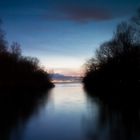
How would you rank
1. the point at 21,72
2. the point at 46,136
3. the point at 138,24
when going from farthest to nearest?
the point at 21,72, the point at 138,24, the point at 46,136

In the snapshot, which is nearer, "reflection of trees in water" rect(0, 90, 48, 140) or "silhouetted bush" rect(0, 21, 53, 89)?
"reflection of trees in water" rect(0, 90, 48, 140)

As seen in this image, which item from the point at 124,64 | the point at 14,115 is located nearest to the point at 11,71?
the point at 124,64

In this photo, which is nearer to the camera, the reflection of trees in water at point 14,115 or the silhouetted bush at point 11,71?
the reflection of trees in water at point 14,115

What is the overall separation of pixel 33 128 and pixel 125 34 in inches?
2034

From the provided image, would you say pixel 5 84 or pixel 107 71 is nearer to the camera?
pixel 5 84

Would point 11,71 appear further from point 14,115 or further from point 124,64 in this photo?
point 14,115

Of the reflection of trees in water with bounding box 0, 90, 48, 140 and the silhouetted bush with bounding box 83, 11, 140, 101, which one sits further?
the silhouetted bush with bounding box 83, 11, 140, 101

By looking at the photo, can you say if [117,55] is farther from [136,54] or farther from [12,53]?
[12,53]

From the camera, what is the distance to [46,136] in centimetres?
1248

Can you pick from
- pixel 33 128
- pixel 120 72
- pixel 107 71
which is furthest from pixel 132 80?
pixel 33 128

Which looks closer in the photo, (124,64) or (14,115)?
(14,115)

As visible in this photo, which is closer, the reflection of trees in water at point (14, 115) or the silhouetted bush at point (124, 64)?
the reflection of trees in water at point (14, 115)

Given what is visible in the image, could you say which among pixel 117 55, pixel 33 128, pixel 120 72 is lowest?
pixel 33 128

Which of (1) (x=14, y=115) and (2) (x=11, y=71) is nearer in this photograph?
(1) (x=14, y=115)
